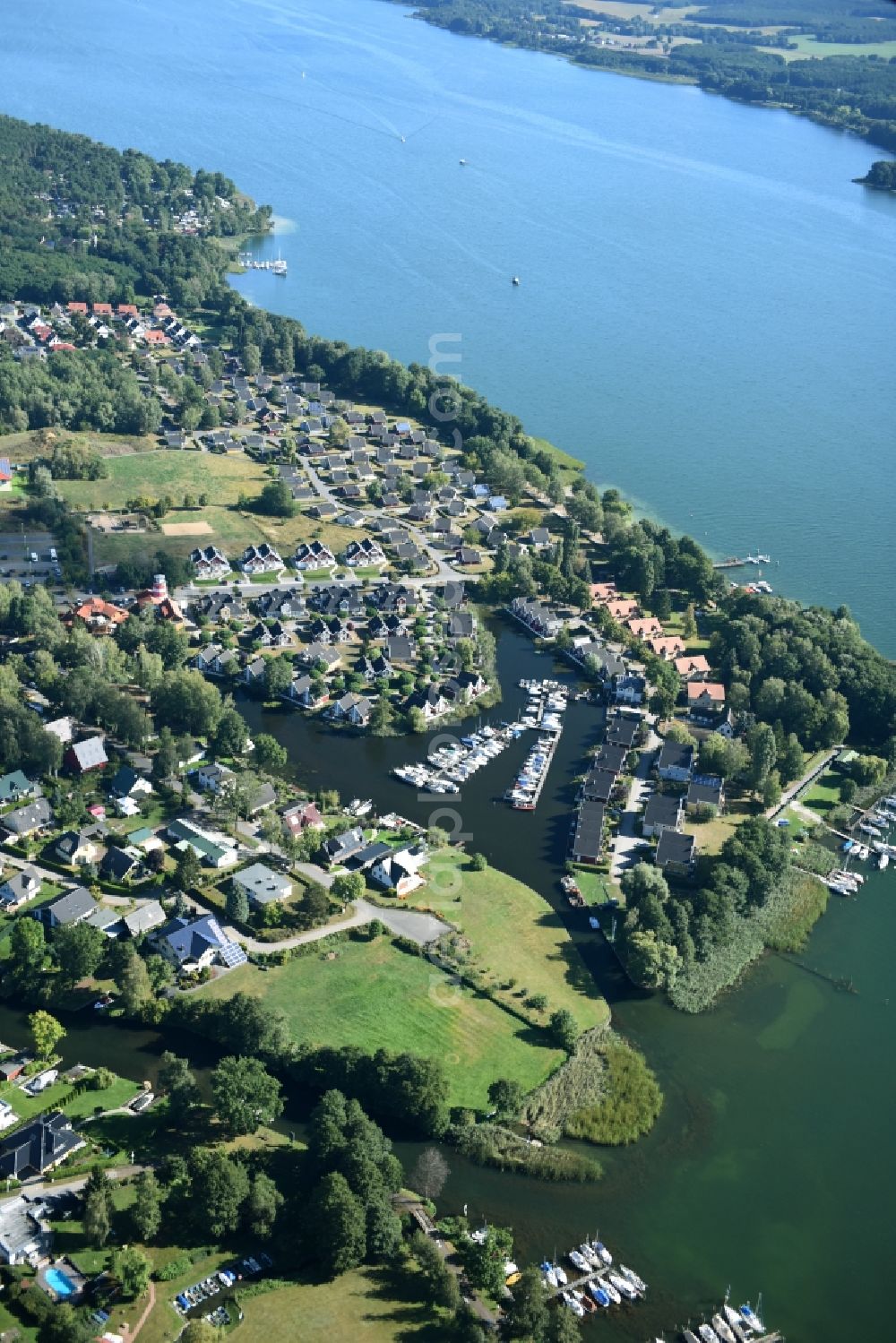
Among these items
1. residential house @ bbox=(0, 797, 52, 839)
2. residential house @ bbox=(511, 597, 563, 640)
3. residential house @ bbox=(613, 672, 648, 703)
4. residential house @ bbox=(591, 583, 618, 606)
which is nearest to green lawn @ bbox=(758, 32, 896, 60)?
residential house @ bbox=(591, 583, 618, 606)

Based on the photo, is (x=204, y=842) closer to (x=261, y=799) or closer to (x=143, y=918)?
(x=261, y=799)

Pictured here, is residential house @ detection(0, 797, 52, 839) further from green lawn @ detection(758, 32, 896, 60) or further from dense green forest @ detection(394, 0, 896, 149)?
green lawn @ detection(758, 32, 896, 60)

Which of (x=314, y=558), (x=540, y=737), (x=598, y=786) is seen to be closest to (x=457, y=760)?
(x=540, y=737)

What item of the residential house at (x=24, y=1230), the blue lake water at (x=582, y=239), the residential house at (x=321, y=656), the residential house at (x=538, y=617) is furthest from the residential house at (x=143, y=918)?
the blue lake water at (x=582, y=239)

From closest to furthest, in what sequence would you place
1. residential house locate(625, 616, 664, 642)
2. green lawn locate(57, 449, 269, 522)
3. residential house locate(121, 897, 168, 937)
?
residential house locate(121, 897, 168, 937)
residential house locate(625, 616, 664, 642)
green lawn locate(57, 449, 269, 522)

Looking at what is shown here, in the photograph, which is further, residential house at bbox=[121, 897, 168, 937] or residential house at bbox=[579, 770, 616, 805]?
residential house at bbox=[579, 770, 616, 805]

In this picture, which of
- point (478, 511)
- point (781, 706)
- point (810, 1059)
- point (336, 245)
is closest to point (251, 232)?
point (336, 245)

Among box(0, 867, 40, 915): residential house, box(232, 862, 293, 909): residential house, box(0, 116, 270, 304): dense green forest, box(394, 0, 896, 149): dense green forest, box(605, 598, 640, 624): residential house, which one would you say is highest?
box(394, 0, 896, 149): dense green forest

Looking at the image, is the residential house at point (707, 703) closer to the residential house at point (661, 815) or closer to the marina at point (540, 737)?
the marina at point (540, 737)
